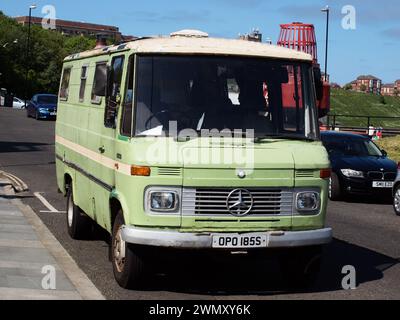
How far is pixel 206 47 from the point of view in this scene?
27.4ft

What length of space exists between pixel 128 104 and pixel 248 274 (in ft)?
8.24

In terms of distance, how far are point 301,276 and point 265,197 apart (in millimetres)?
1120

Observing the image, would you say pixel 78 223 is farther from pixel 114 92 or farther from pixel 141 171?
pixel 141 171

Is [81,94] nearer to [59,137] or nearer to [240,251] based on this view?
[59,137]

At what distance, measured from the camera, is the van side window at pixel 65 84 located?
12.1 metres

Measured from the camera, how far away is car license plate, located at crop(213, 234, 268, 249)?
7.73 m

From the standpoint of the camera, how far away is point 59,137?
1247 centimetres

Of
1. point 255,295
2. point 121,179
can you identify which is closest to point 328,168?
point 255,295

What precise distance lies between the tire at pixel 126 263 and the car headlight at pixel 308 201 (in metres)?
1.63

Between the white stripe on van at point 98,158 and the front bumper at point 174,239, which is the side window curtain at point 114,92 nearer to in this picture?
the white stripe on van at point 98,158

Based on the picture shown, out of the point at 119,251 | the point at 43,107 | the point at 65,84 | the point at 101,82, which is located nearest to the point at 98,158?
the point at 101,82

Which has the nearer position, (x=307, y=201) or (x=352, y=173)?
(x=307, y=201)

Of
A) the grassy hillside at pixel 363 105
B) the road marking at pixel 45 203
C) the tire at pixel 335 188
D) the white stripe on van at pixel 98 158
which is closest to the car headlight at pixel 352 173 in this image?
the tire at pixel 335 188
